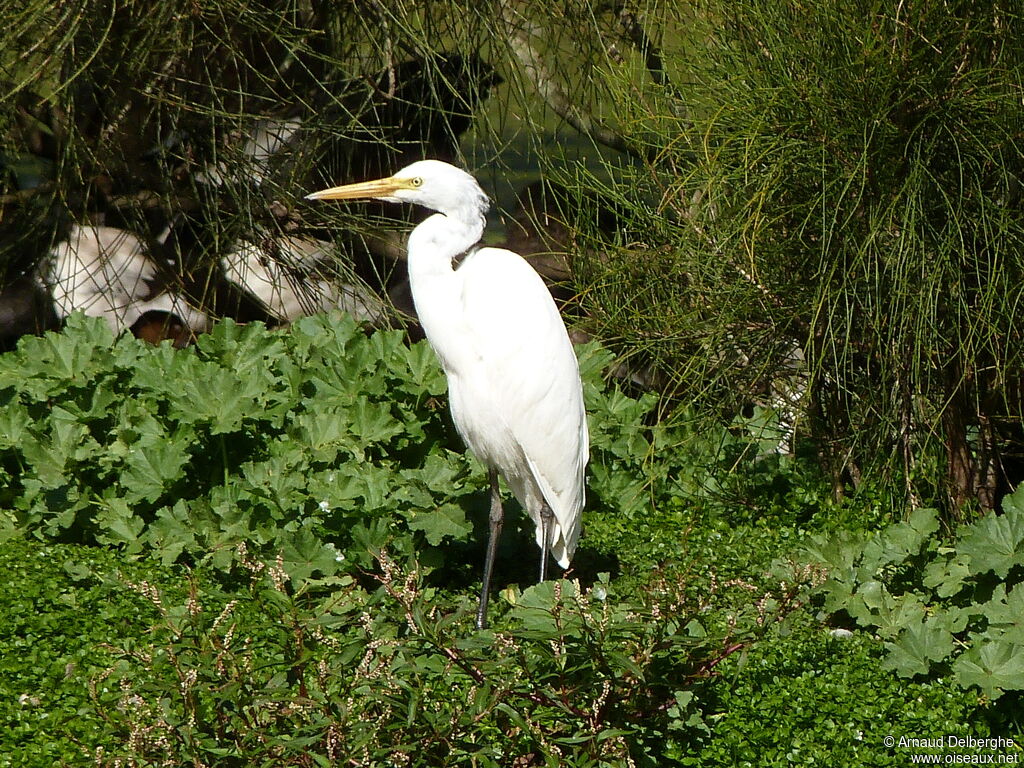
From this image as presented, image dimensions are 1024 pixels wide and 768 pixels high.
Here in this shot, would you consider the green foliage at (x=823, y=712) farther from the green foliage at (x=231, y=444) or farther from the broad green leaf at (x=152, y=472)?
the broad green leaf at (x=152, y=472)

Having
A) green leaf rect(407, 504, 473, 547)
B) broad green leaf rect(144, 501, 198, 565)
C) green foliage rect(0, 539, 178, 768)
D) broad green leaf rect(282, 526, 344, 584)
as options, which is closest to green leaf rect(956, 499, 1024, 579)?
green leaf rect(407, 504, 473, 547)

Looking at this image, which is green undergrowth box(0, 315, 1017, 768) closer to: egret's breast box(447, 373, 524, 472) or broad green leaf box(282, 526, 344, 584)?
broad green leaf box(282, 526, 344, 584)

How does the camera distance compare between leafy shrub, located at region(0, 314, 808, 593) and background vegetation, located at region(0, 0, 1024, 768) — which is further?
leafy shrub, located at region(0, 314, 808, 593)

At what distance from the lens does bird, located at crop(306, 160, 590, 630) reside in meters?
2.77

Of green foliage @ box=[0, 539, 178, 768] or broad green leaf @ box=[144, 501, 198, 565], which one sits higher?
broad green leaf @ box=[144, 501, 198, 565]

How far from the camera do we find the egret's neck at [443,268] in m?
2.79

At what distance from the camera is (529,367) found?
9.13ft

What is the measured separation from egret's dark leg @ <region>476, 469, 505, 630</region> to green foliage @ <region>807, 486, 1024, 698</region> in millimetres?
788

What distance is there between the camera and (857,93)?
9.21 feet

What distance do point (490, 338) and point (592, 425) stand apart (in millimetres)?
1060

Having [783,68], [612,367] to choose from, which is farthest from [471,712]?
[612,367]

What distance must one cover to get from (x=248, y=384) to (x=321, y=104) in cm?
161

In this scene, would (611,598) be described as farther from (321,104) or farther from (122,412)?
(321,104)

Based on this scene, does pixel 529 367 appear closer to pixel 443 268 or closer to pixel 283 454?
pixel 443 268
